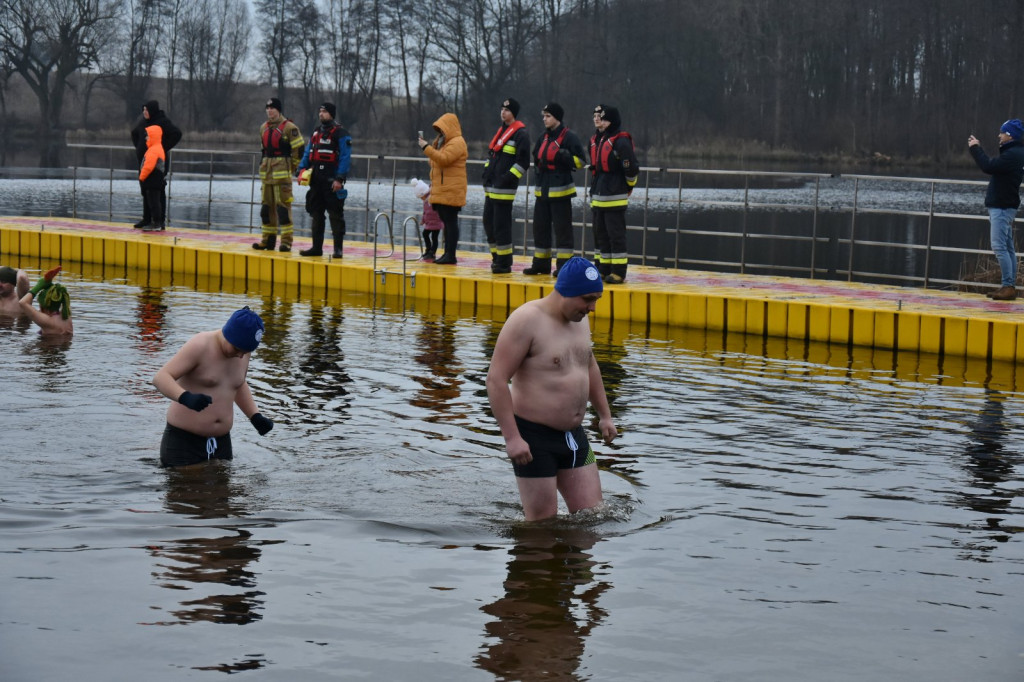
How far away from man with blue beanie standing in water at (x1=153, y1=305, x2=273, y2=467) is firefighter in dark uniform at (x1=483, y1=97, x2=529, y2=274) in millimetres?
7254

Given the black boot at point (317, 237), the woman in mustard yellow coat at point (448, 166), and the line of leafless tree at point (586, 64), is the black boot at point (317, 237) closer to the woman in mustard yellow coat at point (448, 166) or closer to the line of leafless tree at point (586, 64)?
the woman in mustard yellow coat at point (448, 166)

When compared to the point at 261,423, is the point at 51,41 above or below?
above

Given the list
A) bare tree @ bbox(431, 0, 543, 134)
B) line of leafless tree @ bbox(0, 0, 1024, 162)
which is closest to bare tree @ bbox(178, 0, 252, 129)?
line of leafless tree @ bbox(0, 0, 1024, 162)

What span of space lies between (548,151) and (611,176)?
721 mm

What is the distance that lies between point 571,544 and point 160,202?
14726mm

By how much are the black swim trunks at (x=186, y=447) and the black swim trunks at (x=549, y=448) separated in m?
2.12

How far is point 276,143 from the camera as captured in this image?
55.5 feet

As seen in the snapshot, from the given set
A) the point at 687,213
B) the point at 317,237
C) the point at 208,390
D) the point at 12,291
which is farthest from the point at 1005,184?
the point at 687,213

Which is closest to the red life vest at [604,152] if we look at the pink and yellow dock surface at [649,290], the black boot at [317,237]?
the pink and yellow dock surface at [649,290]

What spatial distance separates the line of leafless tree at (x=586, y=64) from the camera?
200ft

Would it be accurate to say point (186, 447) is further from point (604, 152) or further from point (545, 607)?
point (604, 152)

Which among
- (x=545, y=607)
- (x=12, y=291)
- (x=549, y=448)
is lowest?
(x=545, y=607)

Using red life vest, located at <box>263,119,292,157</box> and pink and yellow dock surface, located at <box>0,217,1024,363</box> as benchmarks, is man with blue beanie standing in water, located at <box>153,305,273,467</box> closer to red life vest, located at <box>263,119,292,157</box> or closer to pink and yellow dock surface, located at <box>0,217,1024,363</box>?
pink and yellow dock surface, located at <box>0,217,1024,363</box>

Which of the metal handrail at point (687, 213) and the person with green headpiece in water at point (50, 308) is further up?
the metal handrail at point (687, 213)
